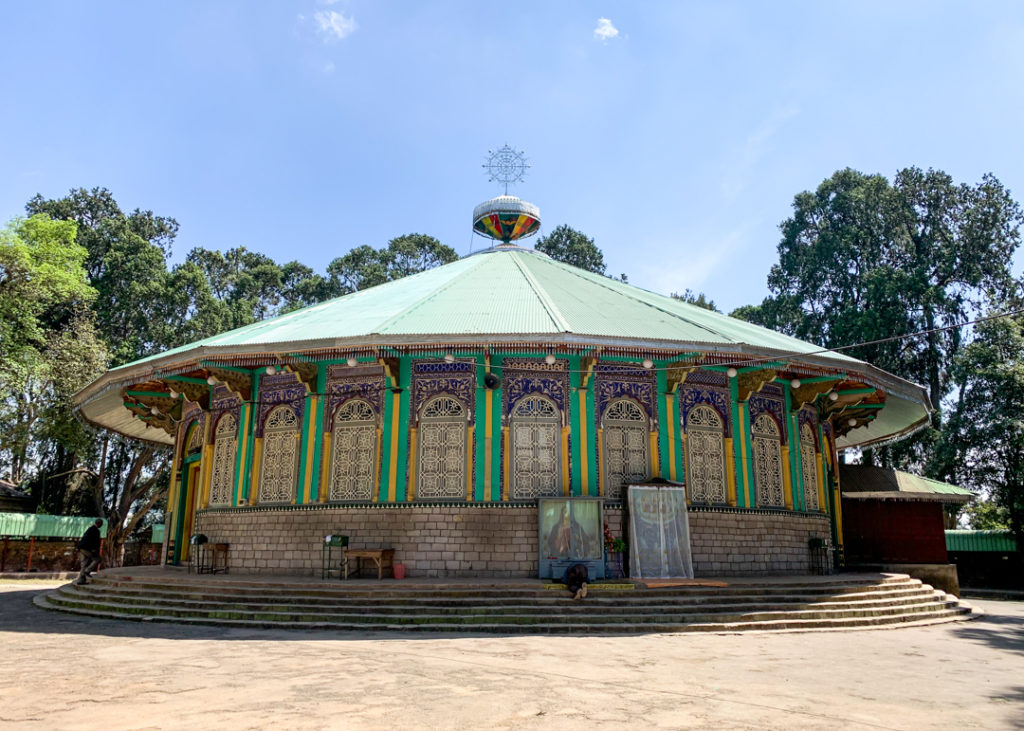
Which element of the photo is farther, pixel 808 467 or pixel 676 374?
pixel 808 467

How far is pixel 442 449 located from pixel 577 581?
3.23 meters

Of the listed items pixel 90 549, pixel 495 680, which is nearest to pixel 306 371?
pixel 90 549

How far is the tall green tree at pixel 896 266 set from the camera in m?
28.3

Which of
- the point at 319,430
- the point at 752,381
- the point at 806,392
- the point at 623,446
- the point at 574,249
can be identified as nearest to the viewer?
the point at 623,446

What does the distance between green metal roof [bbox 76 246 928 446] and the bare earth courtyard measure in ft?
14.6

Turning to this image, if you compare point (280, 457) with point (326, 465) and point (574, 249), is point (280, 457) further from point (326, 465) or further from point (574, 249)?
point (574, 249)

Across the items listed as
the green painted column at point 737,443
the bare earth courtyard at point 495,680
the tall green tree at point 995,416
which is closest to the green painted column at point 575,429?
the green painted column at point 737,443

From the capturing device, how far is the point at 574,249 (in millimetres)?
37500

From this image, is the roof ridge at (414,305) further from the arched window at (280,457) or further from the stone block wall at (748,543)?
the stone block wall at (748,543)

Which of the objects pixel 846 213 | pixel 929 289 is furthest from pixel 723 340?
pixel 846 213

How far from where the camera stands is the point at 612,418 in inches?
503

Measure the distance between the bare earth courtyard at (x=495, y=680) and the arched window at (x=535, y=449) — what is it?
3.77 metres

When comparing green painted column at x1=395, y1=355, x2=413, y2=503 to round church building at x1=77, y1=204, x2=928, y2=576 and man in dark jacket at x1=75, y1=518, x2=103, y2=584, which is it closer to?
round church building at x1=77, y1=204, x2=928, y2=576

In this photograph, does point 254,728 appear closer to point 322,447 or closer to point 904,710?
point 904,710
